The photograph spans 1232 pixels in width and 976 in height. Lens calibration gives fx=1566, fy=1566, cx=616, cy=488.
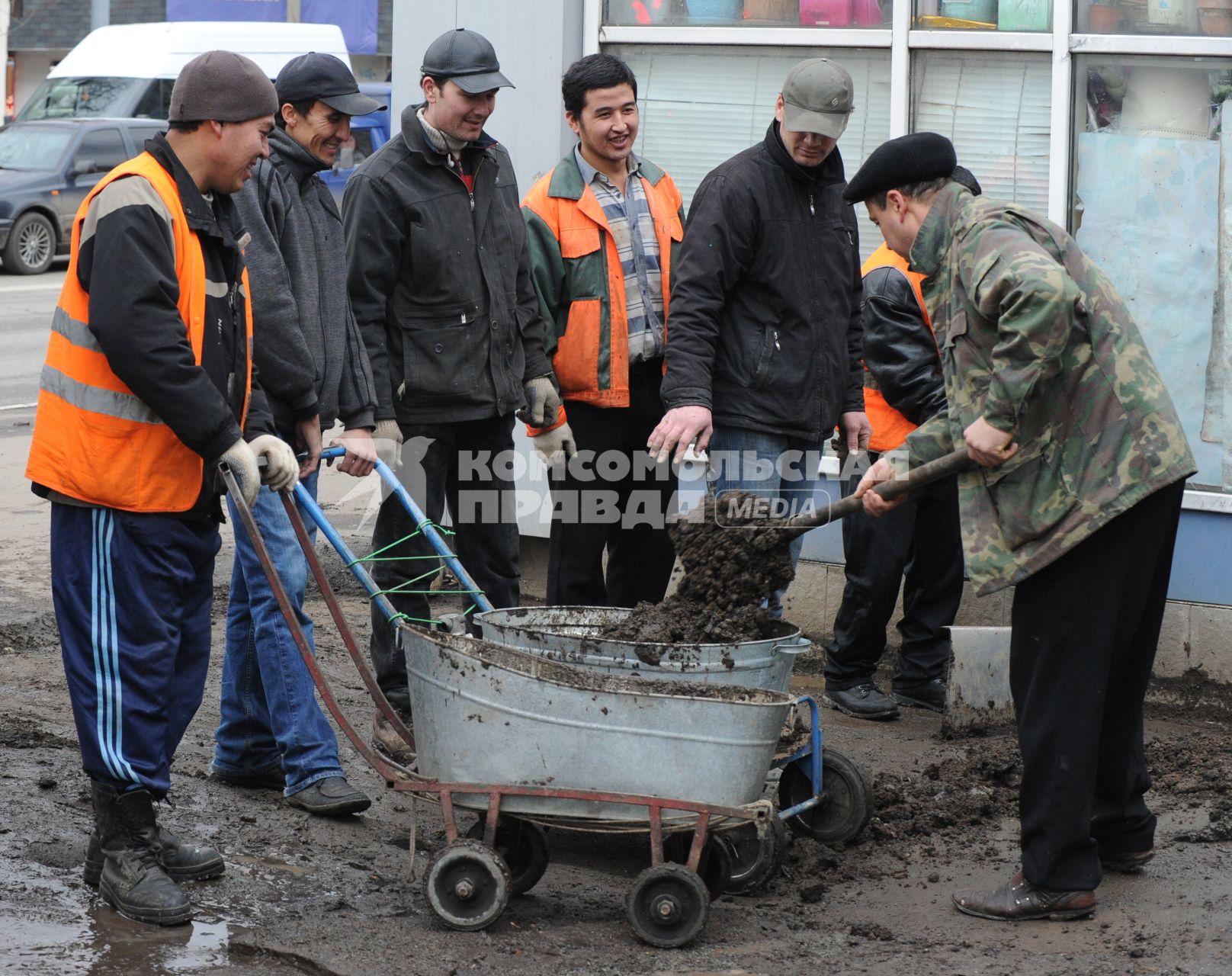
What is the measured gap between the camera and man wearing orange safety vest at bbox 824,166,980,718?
5934 millimetres

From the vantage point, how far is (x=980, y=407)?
404cm

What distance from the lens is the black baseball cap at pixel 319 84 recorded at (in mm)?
4832

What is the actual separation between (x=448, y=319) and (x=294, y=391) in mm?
826

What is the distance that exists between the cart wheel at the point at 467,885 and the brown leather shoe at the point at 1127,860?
172 centimetres

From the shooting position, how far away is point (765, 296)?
5480 millimetres

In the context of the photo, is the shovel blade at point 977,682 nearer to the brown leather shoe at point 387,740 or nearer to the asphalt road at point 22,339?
the brown leather shoe at point 387,740

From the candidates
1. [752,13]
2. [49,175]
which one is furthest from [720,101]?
[49,175]

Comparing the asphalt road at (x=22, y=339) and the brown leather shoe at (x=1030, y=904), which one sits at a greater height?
the asphalt road at (x=22, y=339)

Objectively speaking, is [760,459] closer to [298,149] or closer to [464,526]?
[464,526]

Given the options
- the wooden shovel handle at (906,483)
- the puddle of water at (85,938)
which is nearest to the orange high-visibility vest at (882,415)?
the wooden shovel handle at (906,483)

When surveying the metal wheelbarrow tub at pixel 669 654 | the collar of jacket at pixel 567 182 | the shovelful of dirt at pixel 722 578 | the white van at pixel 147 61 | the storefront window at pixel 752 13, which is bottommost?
the metal wheelbarrow tub at pixel 669 654

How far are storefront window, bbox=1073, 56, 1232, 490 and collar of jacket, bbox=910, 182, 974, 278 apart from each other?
8.05 feet

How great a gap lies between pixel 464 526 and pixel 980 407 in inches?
88.5

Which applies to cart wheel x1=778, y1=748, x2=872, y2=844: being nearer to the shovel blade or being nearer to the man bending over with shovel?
the man bending over with shovel
